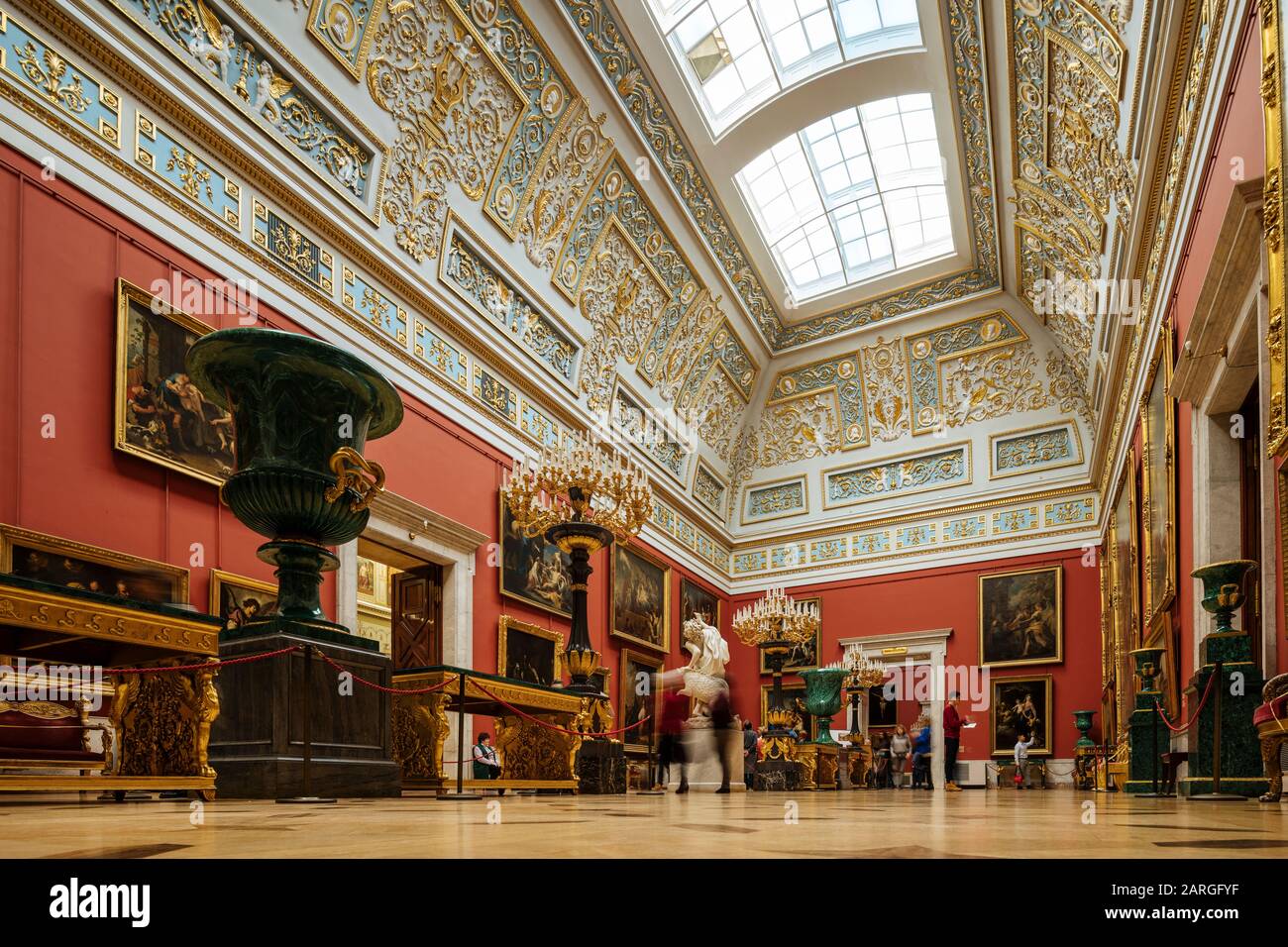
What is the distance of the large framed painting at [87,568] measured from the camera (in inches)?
223

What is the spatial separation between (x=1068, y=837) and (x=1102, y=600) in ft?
52.2

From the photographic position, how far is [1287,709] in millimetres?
4488

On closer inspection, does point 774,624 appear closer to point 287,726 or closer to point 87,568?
point 87,568

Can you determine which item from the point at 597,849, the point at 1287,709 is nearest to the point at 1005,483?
the point at 1287,709

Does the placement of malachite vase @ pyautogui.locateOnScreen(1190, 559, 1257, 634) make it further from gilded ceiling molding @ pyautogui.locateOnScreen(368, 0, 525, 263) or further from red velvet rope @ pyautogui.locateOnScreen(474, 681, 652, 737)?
gilded ceiling molding @ pyautogui.locateOnScreen(368, 0, 525, 263)

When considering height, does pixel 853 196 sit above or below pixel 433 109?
above

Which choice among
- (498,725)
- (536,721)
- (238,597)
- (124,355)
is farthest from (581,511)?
(124,355)

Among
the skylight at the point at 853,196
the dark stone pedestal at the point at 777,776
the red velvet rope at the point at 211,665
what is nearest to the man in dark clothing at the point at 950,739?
the dark stone pedestal at the point at 777,776

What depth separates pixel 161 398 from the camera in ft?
23.1

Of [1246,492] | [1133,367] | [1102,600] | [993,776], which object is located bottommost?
[993,776]

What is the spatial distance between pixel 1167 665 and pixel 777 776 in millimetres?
5144

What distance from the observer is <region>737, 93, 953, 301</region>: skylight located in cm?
1512

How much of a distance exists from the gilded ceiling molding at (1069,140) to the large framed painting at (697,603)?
875cm

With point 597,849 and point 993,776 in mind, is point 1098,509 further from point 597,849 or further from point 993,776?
point 597,849
